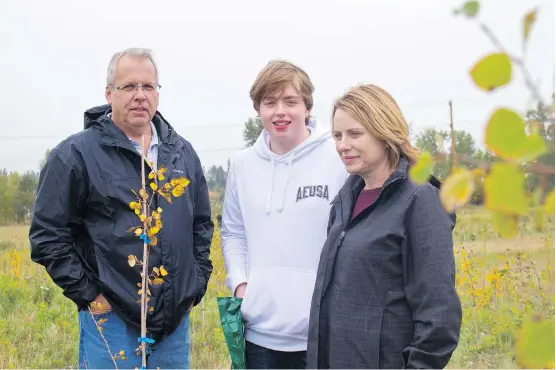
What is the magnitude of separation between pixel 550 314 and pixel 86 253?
3454 mm

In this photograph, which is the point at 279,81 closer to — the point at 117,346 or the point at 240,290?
the point at 240,290

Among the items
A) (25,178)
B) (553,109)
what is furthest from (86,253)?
(25,178)

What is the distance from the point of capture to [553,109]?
0.64m

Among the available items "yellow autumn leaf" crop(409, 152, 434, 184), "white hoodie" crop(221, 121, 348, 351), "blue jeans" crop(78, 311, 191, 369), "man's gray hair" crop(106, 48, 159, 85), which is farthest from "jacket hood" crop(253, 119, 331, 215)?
"yellow autumn leaf" crop(409, 152, 434, 184)

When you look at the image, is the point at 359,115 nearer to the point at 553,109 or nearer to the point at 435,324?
the point at 435,324

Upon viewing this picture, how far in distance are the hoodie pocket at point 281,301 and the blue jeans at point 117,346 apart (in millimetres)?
417

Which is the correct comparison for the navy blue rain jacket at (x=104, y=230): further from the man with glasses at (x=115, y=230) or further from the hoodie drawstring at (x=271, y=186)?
the hoodie drawstring at (x=271, y=186)

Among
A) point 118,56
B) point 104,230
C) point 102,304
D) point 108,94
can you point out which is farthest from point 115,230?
point 118,56

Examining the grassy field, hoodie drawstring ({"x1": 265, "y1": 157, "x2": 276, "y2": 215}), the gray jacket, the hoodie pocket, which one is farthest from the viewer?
the grassy field

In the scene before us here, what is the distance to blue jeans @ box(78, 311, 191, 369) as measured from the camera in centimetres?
246

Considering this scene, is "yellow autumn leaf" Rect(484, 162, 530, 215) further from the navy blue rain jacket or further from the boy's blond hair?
the navy blue rain jacket

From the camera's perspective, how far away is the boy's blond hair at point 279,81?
2342 millimetres

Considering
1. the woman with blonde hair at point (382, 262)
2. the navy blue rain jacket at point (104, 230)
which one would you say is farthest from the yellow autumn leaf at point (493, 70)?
the navy blue rain jacket at point (104, 230)

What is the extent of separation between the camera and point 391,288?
1.90 metres
